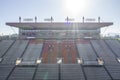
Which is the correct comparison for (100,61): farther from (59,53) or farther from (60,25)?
(60,25)

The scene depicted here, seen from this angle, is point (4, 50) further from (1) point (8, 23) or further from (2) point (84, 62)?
(2) point (84, 62)

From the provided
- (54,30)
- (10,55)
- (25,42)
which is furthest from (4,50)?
(54,30)

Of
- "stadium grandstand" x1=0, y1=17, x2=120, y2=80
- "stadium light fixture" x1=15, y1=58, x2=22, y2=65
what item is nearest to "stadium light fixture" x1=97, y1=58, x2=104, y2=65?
"stadium grandstand" x1=0, y1=17, x2=120, y2=80

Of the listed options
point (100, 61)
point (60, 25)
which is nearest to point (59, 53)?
point (100, 61)

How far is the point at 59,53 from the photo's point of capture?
38.7 metres

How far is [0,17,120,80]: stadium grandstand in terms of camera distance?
28.0 metres

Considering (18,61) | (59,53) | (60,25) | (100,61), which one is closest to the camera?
(18,61)

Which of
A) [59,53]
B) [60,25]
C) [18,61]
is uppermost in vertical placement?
[60,25]

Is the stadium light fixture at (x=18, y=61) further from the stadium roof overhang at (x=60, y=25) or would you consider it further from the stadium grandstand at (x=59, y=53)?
the stadium roof overhang at (x=60, y=25)

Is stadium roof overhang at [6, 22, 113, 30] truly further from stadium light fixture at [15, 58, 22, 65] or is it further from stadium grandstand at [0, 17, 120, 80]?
stadium light fixture at [15, 58, 22, 65]

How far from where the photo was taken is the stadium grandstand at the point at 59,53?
28031 mm

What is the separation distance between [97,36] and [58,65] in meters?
20.8

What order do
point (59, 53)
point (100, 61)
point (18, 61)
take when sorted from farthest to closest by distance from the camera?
1. point (59, 53)
2. point (100, 61)
3. point (18, 61)

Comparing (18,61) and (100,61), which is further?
(100,61)
